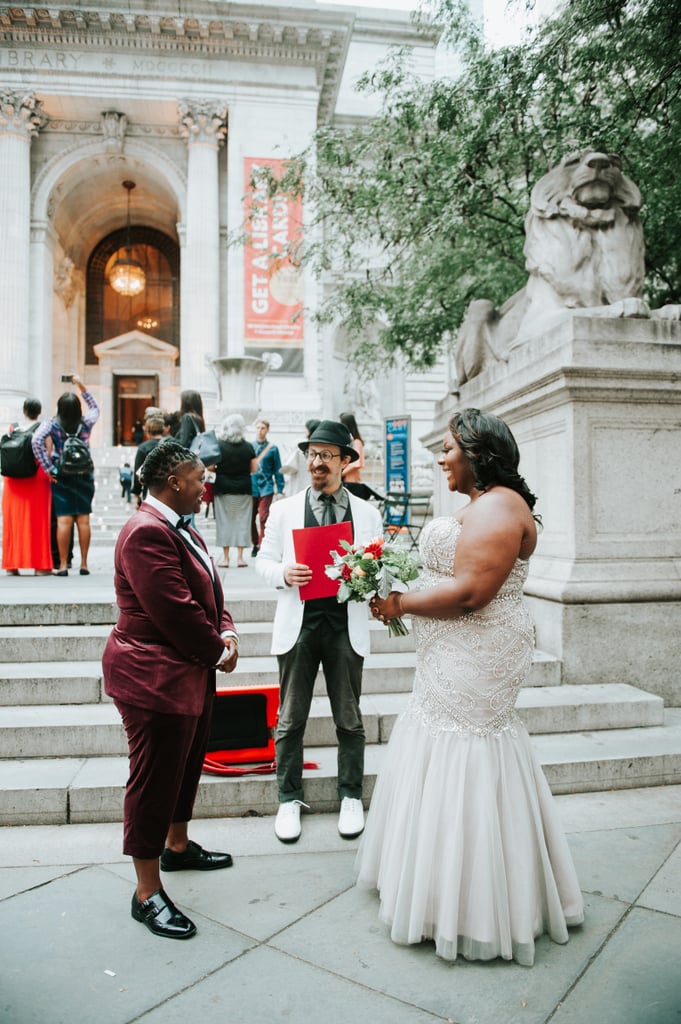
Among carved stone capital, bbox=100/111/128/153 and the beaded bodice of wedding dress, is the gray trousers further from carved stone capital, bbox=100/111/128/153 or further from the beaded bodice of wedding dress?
carved stone capital, bbox=100/111/128/153

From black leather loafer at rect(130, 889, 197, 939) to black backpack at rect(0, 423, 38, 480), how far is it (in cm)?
576

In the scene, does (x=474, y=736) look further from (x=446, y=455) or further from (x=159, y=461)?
(x=159, y=461)

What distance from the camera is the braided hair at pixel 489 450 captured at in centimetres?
274

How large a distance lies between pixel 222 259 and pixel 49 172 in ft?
21.7

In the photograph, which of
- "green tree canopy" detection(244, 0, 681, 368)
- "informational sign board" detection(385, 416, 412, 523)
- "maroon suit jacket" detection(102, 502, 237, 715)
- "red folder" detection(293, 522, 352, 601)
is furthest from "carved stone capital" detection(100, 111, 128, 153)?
"maroon suit jacket" detection(102, 502, 237, 715)

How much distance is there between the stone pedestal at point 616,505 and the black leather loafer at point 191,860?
289 cm

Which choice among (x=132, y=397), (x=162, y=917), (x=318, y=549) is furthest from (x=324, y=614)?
(x=132, y=397)

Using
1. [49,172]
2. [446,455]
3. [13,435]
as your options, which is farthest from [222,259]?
[446,455]

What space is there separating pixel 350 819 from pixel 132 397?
94.5ft

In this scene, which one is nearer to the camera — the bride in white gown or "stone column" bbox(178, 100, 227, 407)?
the bride in white gown

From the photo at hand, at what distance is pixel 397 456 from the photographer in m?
13.2

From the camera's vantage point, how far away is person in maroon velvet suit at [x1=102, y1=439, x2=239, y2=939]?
2857 mm

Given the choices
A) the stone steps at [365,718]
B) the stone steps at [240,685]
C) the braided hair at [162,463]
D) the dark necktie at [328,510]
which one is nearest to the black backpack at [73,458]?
the stone steps at [240,685]

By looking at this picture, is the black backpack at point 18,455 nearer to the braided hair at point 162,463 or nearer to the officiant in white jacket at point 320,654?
the officiant in white jacket at point 320,654
